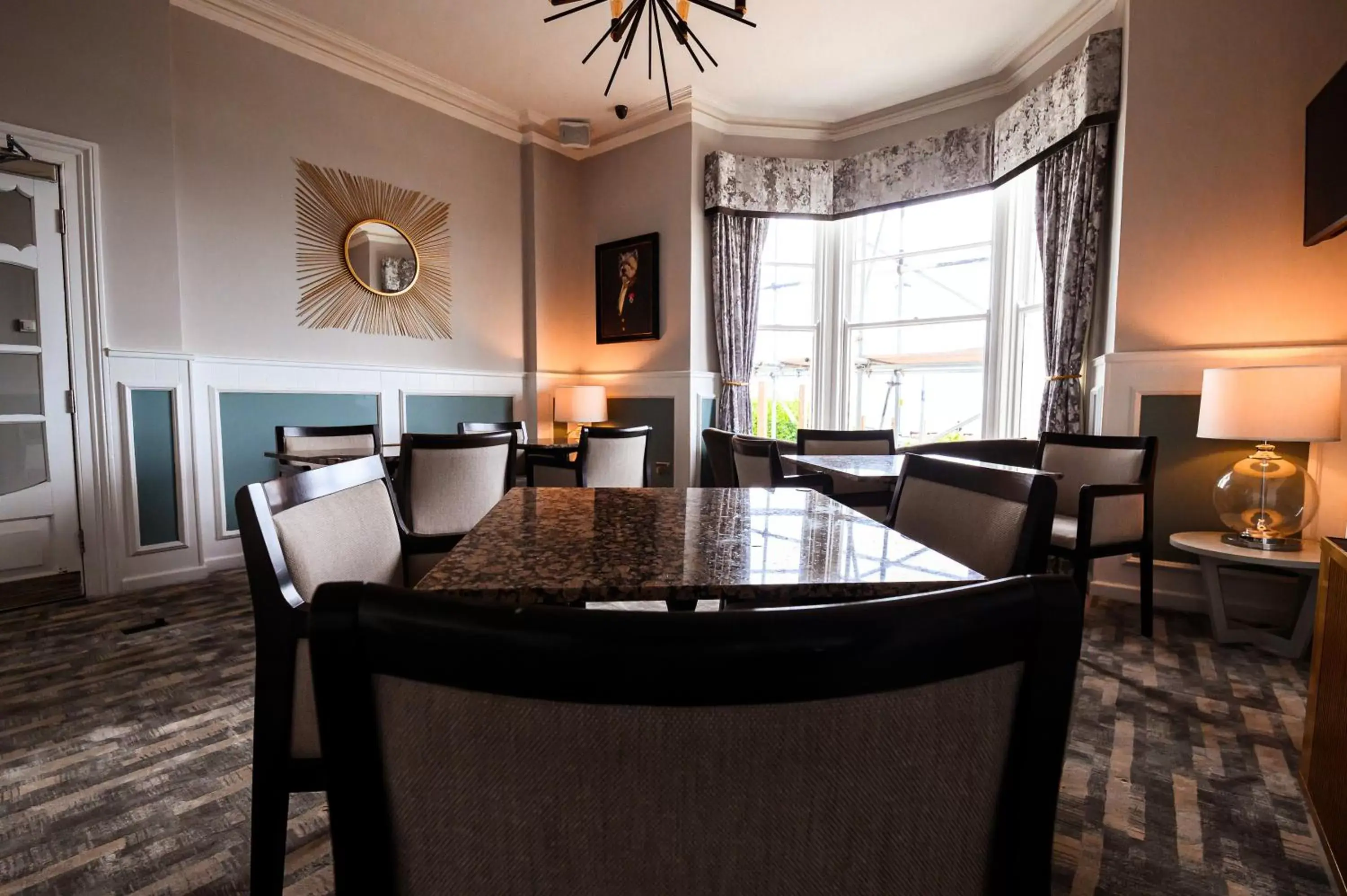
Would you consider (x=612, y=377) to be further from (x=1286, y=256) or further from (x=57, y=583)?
(x=1286, y=256)

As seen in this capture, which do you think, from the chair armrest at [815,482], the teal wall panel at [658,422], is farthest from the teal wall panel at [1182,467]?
the teal wall panel at [658,422]

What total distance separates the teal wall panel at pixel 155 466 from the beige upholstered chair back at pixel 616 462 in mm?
2296

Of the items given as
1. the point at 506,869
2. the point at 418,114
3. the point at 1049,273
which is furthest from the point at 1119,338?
the point at 418,114

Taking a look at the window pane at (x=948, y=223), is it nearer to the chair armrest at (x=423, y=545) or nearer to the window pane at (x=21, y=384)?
the chair armrest at (x=423, y=545)

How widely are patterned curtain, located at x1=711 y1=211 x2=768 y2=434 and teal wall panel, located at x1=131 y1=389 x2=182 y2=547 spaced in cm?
347

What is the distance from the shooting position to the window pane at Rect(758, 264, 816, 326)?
5094 millimetres

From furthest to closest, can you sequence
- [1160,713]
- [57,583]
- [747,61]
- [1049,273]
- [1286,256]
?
1. [747,61]
2. [1049,273]
3. [57,583]
4. [1286,256]
5. [1160,713]

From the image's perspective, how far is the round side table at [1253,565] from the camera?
2.36 meters

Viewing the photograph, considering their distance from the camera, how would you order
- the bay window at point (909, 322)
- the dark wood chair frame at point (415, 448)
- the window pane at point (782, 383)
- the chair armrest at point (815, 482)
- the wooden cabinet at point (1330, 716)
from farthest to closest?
the window pane at point (782, 383) < the bay window at point (909, 322) < the chair armrest at point (815, 482) < the dark wood chair frame at point (415, 448) < the wooden cabinet at point (1330, 716)

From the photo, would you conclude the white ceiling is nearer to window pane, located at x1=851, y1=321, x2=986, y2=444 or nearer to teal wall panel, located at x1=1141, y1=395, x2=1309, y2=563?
window pane, located at x1=851, y1=321, x2=986, y2=444

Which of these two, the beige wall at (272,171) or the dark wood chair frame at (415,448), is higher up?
the beige wall at (272,171)

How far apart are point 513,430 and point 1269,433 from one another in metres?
3.57

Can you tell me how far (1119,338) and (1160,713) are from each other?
1.93m

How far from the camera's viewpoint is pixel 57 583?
120 inches
